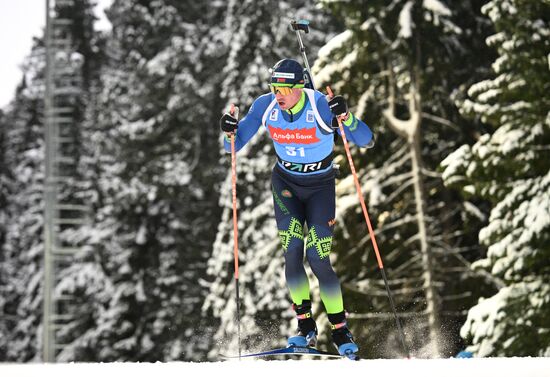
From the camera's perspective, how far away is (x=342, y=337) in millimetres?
7527

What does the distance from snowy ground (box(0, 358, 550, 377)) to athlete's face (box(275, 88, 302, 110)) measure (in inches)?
78.8

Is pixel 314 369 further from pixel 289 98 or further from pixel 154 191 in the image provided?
pixel 154 191

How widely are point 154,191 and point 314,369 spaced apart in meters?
23.8

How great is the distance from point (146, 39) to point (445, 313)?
61.1ft

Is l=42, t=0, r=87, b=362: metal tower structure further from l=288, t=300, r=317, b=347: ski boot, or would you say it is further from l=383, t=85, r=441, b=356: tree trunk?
l=288, t=300, r=317, b=347: ski boot

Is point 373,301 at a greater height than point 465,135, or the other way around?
point 465,135

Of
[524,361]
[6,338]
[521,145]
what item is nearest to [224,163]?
[521,145]

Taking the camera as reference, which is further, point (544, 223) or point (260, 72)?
point (260, 72)

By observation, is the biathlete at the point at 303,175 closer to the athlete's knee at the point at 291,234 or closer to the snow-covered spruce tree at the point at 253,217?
the athlete's knee at the point at 291,234

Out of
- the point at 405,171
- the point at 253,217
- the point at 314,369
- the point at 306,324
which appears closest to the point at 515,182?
the point at 405,171

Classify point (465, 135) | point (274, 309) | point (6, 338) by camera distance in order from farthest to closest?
1. point (6, 338)
2. point (274, 309)
3. point (465, 135)

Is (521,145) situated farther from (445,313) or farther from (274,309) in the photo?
(274,309)

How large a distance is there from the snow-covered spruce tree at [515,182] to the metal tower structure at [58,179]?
10.3 m

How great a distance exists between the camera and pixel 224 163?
2684 cm
